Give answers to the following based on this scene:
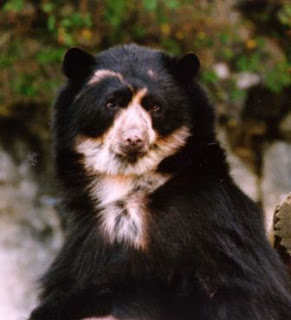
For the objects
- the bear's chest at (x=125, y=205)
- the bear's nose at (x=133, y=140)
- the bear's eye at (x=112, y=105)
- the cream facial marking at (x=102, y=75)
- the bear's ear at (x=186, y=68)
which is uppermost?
the cream facial marking at (x=102, y=75)

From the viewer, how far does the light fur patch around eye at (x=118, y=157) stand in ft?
15.4

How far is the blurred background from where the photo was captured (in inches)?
362

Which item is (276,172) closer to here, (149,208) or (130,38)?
(130,38)

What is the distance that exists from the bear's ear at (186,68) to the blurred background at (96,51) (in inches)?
167

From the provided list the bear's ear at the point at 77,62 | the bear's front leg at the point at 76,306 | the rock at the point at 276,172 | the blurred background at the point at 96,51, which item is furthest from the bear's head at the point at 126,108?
the rock at the point at 276,172

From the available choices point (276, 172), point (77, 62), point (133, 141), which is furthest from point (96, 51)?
point (133, 141)

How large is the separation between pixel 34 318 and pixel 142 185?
2.85ft

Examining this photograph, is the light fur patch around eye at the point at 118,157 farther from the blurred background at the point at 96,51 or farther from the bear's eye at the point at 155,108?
the blurred background at the point at 96,51

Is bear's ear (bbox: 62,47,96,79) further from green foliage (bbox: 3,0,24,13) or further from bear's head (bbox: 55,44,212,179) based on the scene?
green foliage (bbox: 3,0,24,13)

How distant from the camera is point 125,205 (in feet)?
15.1

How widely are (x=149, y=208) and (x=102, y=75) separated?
0.77 metres

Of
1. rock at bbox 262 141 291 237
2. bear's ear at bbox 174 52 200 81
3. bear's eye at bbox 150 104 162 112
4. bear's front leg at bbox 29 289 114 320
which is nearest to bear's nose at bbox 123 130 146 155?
bear's eye at bbox 150 104 162 112

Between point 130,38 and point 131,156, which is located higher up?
point 130,38

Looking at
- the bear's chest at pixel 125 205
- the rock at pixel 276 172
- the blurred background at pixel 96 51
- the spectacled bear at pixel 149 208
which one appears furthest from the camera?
the rock at pixel 276 172
